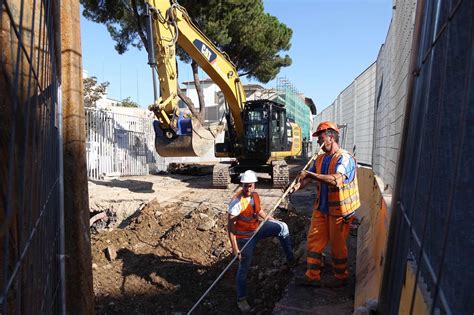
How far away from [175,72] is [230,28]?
9.45 meters

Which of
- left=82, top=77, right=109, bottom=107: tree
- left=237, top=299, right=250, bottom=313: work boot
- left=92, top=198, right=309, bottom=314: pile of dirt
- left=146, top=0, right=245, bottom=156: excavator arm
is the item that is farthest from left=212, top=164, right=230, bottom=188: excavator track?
left=82, top=77, right=109, bottom=107: tree

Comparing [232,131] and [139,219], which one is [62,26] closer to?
[139,219]

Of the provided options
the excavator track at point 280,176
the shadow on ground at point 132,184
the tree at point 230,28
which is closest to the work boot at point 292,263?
the excavator track at point 280,176

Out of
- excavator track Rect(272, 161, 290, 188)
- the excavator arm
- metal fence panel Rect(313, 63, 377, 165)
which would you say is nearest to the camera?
metal fence panel Rect(313, 63, 377, 165)

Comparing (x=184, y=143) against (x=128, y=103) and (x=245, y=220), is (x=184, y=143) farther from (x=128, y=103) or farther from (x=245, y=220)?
(x=128, y=103)

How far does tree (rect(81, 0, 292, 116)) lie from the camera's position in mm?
16453

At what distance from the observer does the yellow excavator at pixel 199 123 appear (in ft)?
31.4

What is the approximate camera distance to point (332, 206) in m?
4.40

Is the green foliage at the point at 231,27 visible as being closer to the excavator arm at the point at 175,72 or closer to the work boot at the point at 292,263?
the excavator arm at the point at 175,72

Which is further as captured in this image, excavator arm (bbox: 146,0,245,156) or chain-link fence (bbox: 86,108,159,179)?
chain-link fence (bbox: 86,108,159,179)

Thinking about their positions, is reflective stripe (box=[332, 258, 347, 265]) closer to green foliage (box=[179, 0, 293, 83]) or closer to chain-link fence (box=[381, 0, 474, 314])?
chain-link fence (box=[381, 0, 474, 314])

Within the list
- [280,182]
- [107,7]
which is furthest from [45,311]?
[107,7]

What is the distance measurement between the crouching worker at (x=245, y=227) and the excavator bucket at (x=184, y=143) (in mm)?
5343

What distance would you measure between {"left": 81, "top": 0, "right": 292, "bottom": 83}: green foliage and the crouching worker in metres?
12.1
